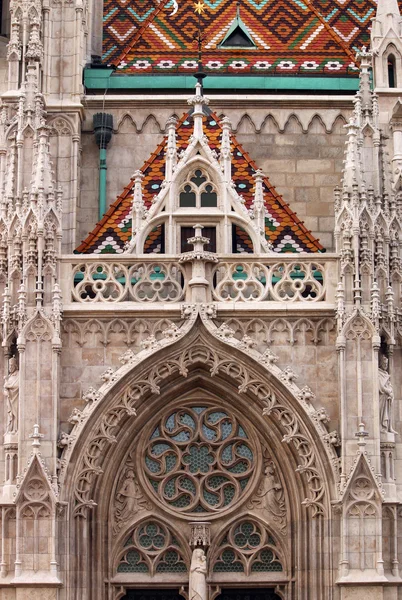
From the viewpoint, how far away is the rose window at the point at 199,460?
22.4m

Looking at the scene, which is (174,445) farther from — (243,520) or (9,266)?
(9,266)

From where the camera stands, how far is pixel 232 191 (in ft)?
75.3

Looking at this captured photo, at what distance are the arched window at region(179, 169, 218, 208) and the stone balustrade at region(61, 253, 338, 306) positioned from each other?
869 millimetres

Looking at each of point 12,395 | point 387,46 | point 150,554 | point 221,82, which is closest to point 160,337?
point 12,395

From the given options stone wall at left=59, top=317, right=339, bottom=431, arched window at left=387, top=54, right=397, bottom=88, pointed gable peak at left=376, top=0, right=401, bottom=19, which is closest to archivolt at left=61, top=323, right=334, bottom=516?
stone wall at left=59, top=317, right=339, bottom=431

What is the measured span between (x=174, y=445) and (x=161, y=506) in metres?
0.72

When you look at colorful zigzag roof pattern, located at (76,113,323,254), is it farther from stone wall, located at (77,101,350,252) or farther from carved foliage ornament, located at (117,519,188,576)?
carved foliage ornament, located at (117,519,188,576)

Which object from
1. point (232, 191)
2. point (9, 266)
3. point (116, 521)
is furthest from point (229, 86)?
point (116, 521)

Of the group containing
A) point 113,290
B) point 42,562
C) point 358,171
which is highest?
point 358,171

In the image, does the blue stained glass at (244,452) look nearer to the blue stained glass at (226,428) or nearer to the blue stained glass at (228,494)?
the blue stained glass at (226,428)

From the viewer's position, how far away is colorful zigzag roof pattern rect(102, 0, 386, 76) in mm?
25734

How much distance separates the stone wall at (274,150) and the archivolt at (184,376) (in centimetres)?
313

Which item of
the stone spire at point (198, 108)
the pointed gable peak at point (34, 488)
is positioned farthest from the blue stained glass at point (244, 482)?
the stone spire at point (198, 108)

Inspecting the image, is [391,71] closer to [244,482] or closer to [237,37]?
[237,37]
